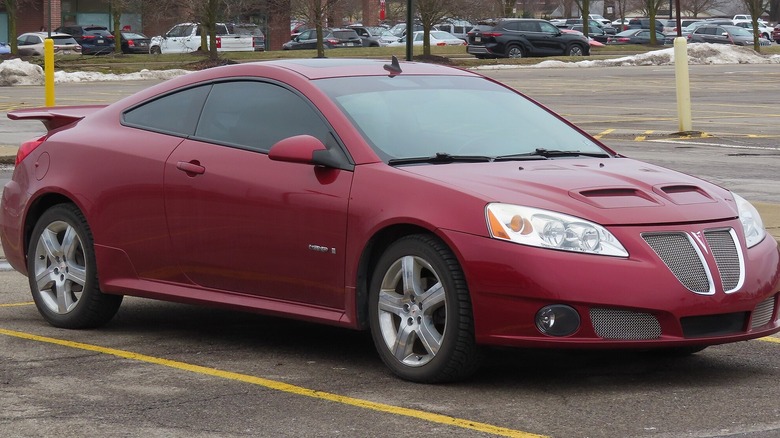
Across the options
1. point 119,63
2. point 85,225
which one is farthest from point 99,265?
point 119,63

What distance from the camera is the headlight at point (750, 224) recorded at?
6191mm

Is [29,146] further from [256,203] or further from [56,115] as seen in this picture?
[256,203]

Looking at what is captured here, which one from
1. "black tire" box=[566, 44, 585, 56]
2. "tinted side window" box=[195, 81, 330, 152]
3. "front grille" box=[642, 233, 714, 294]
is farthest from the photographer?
"black tire" box=[566, 44, 585, 56]

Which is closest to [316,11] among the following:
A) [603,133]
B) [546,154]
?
[603,133]

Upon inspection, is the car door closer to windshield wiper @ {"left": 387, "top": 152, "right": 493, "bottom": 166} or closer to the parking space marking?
windshield wiper @ {"left": 387, "top": 152, "right": 493, "bottom": 166}

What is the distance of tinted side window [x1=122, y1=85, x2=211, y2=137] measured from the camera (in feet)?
23.9

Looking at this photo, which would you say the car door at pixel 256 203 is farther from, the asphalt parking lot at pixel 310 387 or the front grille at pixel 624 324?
the front grille at pixel 624 324

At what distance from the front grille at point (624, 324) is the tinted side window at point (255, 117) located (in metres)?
1.58

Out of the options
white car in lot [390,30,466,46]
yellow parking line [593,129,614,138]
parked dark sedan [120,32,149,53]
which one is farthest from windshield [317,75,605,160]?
white car in lot [390,30,466,46]

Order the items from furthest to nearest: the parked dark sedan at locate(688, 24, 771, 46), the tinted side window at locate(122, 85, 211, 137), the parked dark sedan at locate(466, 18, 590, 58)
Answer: the parked dark sedan at locate(688, 24, 771, 46) → the parked dark sedan at locate(466, 18, 590, 58) → the tinted side window at locate(122, 85, 211, 137)

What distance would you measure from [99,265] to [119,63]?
4542cm

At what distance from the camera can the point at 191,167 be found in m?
6.98

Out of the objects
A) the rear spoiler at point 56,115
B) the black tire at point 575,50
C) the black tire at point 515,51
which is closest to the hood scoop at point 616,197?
the rear spoiler at point 56,115

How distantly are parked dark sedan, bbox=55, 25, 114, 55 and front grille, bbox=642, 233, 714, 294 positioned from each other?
202 ft
